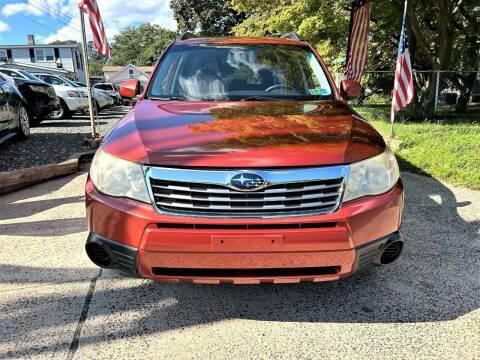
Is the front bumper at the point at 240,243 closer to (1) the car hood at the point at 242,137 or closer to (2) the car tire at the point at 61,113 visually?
(1) the car hood at the point at 242,137

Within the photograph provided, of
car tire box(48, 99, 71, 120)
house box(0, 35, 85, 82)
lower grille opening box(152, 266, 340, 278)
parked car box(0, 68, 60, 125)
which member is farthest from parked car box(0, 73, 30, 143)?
house box(0, 35, 85, 82)

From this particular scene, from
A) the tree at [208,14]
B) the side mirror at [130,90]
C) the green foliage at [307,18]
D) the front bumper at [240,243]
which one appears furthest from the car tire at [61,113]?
the tree at [208,14]

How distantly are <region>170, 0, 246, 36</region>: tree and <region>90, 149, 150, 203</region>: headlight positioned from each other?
3799cm

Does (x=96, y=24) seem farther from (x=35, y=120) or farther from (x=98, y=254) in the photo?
(x=98, y=254)

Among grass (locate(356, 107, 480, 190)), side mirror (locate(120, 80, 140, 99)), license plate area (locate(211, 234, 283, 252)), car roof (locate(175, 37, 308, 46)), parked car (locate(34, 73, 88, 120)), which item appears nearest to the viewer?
license plate area (locate(211, 234, 283, 252))

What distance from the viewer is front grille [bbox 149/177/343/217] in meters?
2.31

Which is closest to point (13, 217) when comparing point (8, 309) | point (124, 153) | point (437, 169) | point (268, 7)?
point (8, 309)

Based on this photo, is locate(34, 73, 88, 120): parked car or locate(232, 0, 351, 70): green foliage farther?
locate(232, 0, 351, 70): green foliage

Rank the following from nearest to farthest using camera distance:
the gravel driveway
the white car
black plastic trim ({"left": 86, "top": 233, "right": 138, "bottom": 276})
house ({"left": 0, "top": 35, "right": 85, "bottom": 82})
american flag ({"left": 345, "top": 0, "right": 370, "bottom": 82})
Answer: black plastic trim ({"left": 86, "top": 233, "right": 138, "bottom": 276}) < the gravel driveway < american flag ({"left": 345, "top": 0, "right": 370, "bottom": 82}) < the white car < house ({"left": 0, "top": 35, "right": 85, "bottom": 82})

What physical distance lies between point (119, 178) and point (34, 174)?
3746 millimetres

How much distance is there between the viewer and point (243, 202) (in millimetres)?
2312

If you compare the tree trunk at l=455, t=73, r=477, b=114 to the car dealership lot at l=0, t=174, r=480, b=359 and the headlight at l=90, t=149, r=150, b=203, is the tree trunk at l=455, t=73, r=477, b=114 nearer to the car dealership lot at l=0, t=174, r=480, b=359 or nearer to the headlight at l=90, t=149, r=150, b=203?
the car dealership lot at l=0, t=174, r=480, b=359

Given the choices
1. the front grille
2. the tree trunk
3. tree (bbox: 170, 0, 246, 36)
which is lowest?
the tree trunk

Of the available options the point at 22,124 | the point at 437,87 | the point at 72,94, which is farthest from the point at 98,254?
the point at 437,87
